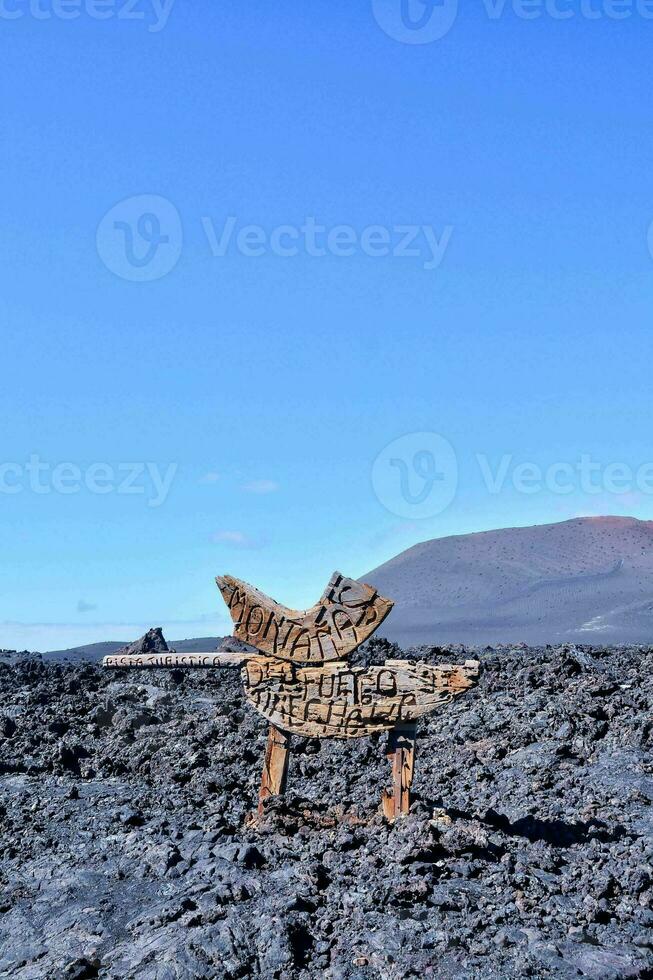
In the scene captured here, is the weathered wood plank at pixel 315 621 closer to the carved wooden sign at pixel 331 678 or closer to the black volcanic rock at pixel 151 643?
the carved wooden sign at pixel 331 678

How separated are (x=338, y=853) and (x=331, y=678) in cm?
198

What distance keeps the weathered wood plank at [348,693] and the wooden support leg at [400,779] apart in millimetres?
241

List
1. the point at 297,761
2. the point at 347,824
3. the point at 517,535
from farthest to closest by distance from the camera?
the point at 517,535
the point at 297,761
the point at 347,824

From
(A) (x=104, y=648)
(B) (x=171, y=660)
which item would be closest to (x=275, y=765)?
(B) (x=171, y=660)

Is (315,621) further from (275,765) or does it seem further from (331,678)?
(275,765)

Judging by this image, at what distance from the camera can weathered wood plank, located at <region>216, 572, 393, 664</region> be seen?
38.8ft

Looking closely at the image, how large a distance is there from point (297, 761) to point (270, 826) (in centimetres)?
543

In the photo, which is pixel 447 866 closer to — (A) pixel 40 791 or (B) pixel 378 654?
(A) pixel 40 791

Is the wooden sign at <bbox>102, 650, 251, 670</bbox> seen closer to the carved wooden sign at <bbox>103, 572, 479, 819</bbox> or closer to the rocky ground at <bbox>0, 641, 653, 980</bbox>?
the carved wooden sign at <bbox>103, 572, 479, 819</bbox>

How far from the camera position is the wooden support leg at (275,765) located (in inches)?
475

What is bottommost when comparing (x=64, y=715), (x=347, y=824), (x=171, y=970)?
(x=171, y=970)

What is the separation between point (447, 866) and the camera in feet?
32.4

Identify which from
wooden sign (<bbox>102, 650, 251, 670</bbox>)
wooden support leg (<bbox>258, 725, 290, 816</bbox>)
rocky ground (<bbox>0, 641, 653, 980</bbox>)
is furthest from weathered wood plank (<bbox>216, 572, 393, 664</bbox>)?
rocky ground (<bbox>0, 641, 653, 980</bbox>)

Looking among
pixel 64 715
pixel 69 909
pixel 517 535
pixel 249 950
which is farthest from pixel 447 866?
pixel 517 535
